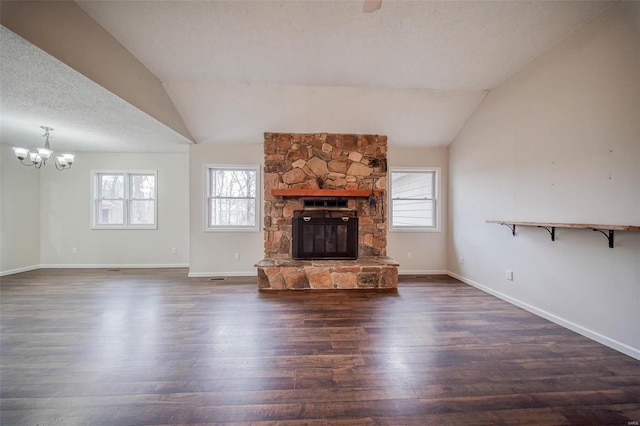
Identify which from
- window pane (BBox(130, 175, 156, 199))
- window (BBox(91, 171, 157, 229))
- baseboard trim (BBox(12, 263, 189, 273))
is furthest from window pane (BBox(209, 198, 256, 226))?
window pane (BBox(130, 175, 156, 199))

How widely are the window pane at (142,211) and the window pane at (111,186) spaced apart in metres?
0.36

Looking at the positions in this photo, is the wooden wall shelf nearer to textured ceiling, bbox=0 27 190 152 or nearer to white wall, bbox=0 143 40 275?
textured ceiling, bbox=0 27 190 152

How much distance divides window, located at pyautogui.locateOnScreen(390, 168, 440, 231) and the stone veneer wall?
47cm

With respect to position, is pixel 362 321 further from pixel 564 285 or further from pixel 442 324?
pixel 564 285

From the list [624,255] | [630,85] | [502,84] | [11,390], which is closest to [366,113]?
[502,84]

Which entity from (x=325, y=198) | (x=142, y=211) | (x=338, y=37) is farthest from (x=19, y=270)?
(x=338, y=37)

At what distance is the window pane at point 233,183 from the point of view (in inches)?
178

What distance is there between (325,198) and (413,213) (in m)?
1.89

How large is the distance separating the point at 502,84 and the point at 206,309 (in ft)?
16.2

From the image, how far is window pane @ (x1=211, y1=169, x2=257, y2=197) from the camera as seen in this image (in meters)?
4.52

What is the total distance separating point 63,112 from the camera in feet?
9.71

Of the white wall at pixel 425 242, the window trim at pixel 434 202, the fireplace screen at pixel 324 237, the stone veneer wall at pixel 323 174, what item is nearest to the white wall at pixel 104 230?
the stone veneer wall at pixel 323 174

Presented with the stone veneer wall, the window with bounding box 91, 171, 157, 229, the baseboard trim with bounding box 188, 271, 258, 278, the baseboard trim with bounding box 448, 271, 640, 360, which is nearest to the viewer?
the baseboard trim with bounding box 448, 271, 640, 360

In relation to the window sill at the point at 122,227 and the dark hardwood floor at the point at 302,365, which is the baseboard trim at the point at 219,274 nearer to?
the dark hardwood floor at the point at 302,365
